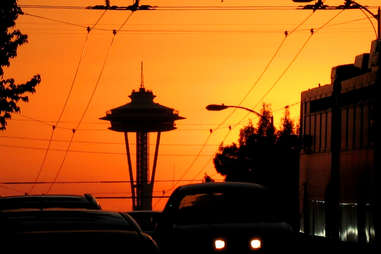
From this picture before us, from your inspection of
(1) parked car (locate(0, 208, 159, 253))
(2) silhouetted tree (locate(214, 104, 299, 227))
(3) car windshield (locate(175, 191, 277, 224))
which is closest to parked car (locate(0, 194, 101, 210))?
(3) car windshield (locate(175, 191, 277, 224))

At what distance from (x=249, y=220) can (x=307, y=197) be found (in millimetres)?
58713

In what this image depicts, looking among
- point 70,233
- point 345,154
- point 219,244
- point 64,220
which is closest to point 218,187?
point 219,244

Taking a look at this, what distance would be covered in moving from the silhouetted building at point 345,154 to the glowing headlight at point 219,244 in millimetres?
35519

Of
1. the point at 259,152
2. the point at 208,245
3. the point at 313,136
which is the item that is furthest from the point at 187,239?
the point at 313,136

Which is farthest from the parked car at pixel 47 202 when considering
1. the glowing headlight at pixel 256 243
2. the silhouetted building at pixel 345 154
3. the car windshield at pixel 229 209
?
the silhouetted building at pixel 345 154

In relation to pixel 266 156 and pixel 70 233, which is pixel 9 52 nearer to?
pixel 70 233

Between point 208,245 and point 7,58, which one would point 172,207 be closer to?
point 208,245

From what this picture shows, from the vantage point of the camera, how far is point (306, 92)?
78375 mm

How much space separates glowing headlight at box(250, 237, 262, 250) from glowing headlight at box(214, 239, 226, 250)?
0.41 metres

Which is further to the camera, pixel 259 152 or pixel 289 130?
pixel 289 130

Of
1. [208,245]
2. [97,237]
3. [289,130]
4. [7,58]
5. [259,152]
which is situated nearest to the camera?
[97,237]

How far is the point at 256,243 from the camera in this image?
17.8 meters

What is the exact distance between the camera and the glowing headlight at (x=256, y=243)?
58.2 ft

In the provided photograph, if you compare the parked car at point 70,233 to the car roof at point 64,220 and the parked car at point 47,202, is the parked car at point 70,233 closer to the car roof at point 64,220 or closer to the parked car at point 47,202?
the car roof at point 64,220
